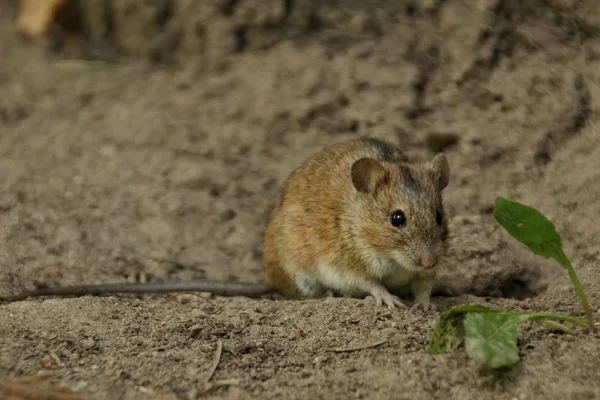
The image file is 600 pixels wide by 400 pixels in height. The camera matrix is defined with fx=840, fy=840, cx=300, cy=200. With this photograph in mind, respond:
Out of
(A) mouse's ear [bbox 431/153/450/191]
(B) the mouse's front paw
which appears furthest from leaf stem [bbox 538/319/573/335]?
(A) mouse's ear [bbox 431/153/450/191]

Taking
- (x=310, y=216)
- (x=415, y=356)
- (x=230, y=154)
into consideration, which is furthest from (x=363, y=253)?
Answer: (x=230, y=154)

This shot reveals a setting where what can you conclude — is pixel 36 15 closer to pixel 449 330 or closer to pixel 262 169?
pixel 262 169

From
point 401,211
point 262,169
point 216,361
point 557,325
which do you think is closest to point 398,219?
point 401,211

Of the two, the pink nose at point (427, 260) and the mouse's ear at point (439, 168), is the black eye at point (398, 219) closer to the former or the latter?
the pink nose at point (427, 260)

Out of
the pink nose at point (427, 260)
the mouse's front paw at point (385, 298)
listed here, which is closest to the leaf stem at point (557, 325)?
the pink nose at point (427, 260)

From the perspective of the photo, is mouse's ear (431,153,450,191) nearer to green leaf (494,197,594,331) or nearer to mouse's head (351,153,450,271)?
mouse's head (351,153,450,271)
